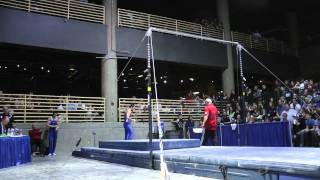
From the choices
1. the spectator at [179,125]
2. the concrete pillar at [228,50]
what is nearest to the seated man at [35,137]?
the spectator at [179,125]

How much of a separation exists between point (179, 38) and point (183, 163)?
14105 mm

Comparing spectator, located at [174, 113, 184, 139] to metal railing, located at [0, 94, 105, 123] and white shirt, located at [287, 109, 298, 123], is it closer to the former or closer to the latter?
metal railing, located at [0, 94, 105, 123]

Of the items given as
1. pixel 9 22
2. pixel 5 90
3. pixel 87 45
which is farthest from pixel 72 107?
pixel 5 90

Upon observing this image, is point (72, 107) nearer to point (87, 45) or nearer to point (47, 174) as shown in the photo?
point (87, 45)

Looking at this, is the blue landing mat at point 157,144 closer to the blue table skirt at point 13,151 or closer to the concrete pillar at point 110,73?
the blue table skirt at point 13,151

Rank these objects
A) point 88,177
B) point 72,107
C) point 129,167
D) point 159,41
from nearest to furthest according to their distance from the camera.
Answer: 1. point 88,177
2. point 129,167
3. point 72,107
4. point 159,41

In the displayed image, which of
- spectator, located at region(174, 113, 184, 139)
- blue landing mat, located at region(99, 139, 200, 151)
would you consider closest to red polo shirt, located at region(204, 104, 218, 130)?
blue landing mat, located at region(99, 139, 200, 151)

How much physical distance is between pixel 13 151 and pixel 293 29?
23.7 meters

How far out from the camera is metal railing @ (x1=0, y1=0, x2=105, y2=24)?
669 inches

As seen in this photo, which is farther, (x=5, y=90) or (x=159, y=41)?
(x=5, y=90)

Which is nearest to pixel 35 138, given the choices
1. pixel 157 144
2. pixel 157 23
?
pixel 157 144

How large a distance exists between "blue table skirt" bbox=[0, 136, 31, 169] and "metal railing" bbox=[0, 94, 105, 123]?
163 inches

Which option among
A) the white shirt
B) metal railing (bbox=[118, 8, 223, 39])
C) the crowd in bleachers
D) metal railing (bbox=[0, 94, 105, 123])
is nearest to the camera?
the crowd in bleachers

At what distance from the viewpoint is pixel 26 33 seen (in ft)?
54.6
